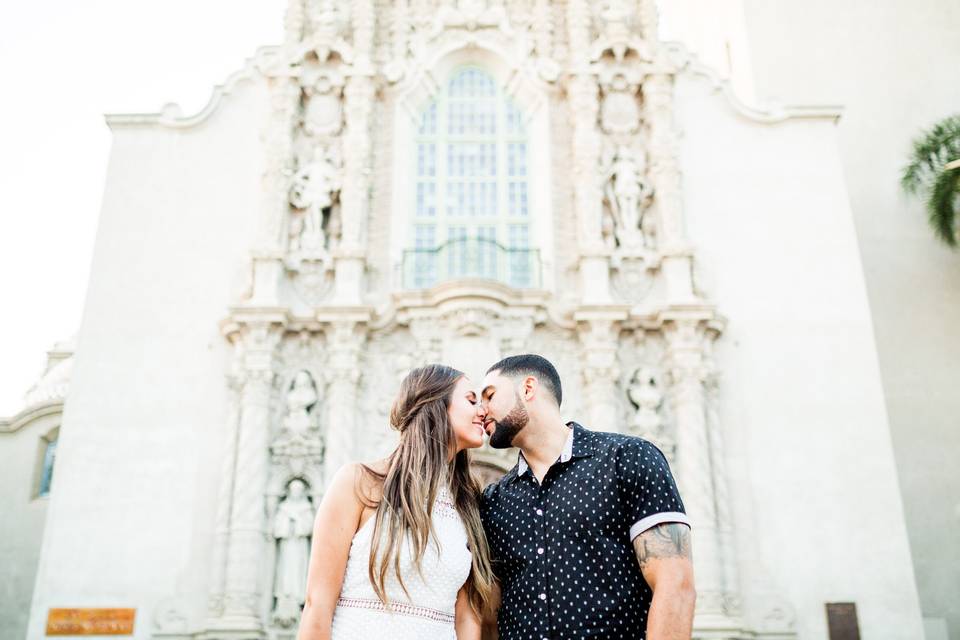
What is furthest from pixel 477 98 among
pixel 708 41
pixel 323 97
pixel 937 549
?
pixel 937 549

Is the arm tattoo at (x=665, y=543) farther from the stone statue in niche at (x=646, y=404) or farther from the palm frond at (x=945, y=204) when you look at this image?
the palm frond at (x=945, y=204)

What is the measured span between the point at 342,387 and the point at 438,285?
223cm

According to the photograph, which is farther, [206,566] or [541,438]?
[206,566]

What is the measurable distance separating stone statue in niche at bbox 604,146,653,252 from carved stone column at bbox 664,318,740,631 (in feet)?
5.76

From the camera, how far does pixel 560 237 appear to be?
618 inches

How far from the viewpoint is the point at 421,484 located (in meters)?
3.83

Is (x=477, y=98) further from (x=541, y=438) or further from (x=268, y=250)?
(x=541, y=438)

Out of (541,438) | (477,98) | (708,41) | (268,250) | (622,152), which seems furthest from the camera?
(708,41)

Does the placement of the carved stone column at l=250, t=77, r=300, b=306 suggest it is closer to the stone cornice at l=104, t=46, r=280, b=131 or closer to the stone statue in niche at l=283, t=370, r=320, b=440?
the stone cornice at l=104, t=46, r=280, b=131

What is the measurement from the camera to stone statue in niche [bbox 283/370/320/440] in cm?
1425

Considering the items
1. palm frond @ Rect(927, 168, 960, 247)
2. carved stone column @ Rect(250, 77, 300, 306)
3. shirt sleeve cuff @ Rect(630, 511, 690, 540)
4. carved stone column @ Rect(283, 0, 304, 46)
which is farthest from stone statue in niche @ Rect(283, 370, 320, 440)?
palm frond @ Rect(927, 168, 960, 247)

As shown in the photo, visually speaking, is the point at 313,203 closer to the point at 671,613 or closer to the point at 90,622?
the point at 90,622

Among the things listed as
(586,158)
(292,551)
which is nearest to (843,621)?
(292,551)

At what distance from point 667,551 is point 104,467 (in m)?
12.4
